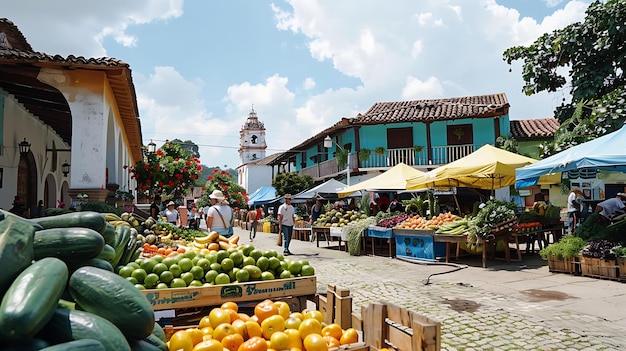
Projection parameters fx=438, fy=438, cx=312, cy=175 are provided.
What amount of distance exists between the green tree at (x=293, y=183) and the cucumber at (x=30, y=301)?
28959 mm

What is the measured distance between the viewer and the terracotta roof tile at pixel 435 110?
23656 mm

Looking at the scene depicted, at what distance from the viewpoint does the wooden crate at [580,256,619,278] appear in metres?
7.59

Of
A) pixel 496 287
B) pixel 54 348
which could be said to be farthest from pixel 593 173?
pixel 54 348

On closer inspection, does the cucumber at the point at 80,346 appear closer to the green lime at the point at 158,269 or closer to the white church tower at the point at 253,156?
the green lime at the point at 158,269

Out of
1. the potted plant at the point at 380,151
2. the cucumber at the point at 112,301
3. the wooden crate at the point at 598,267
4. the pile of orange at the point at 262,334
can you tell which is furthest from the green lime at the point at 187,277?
the potted plant at the point at 380,151

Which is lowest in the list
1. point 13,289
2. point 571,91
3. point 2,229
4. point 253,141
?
point 13,289

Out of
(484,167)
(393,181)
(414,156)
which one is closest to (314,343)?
(484,167)

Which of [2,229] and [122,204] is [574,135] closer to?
[122,204]

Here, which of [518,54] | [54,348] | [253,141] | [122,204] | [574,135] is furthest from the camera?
[253,141]

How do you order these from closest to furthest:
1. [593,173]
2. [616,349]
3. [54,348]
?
[54,348]
[616,349]
[593,173]

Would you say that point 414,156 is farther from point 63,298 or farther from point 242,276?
point 63,298

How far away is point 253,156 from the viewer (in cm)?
7206

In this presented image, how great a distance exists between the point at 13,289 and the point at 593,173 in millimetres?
16955

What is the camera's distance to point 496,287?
7500 mm
